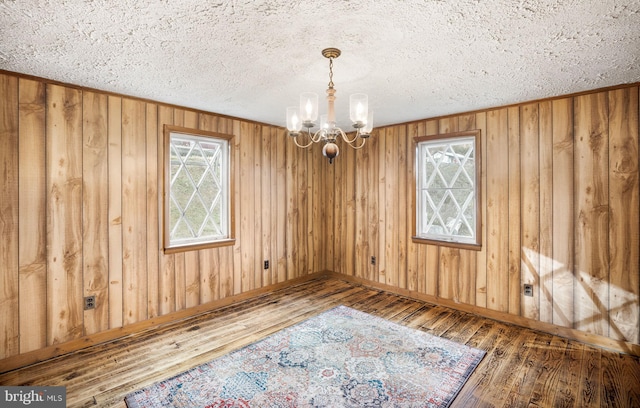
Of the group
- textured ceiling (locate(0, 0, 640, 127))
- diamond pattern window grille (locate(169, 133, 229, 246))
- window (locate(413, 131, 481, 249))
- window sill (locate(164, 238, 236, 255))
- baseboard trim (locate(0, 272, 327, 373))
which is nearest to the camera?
textured ceiling (locate(0, 0, 640, 127))

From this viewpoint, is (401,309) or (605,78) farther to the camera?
(401,309)

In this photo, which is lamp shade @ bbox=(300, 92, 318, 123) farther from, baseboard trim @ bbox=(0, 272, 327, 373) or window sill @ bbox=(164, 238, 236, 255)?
baseboard trim @ bbox=(0, 272, 327, 373)

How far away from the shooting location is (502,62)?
85.4 inches

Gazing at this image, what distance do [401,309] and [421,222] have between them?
1.10 meters

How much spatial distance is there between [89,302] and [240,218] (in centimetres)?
166

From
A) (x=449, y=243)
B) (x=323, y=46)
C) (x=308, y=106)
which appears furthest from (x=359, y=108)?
(x=449, y=243)

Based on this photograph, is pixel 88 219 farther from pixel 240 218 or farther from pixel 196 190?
pixel 240 218

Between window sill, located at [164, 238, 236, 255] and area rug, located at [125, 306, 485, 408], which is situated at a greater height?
window sill, located at [164, 238, 236, 255]

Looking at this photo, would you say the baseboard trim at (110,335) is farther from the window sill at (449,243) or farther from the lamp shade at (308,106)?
the lamp shade at (308,106)

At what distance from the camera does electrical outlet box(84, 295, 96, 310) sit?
8.82ft

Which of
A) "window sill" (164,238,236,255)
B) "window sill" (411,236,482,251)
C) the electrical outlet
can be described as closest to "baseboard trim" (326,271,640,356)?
"window sill" (411,236,482,251)

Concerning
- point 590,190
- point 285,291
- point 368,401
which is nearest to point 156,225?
point 285,291

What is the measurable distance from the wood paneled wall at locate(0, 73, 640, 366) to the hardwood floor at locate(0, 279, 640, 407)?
237 millimetres

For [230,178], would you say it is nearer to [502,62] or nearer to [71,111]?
[71,111]
